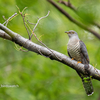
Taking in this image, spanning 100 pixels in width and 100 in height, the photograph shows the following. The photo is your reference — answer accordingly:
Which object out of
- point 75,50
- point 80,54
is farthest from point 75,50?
point 80,54

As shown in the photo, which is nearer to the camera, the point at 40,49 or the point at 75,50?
the point at 40,49

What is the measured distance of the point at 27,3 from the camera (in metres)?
0.67

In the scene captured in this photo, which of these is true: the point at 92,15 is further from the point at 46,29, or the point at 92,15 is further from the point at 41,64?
the point at 41,64

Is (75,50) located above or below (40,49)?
below

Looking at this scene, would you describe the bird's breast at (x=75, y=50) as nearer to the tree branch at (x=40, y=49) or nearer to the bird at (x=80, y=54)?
the bird at (x=80, y=54)

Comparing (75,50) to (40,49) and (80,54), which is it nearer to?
(80,54)

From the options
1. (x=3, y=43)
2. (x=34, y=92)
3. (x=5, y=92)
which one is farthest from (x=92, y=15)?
(x=3, y=43)

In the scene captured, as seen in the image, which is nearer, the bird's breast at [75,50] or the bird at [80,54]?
the bird at [80,54]

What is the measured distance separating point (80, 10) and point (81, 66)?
1.67m

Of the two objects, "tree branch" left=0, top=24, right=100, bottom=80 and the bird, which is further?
the bird

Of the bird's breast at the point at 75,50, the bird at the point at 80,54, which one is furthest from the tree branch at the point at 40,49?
the bird's breast at the point at 75,50

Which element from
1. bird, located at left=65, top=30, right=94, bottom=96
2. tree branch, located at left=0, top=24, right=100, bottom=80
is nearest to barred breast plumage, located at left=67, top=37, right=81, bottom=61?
bird, located at left=65, top=30, right=94, bottom=96

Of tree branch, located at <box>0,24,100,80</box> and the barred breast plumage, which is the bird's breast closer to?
the barred breast plumage

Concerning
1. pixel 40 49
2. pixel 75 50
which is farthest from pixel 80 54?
pixel 40 49
